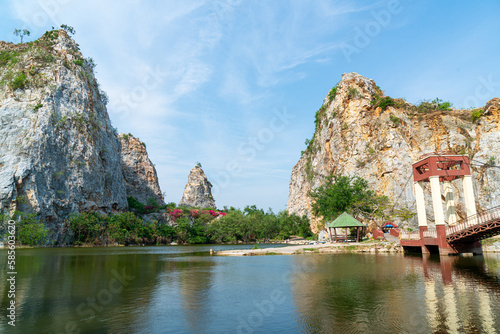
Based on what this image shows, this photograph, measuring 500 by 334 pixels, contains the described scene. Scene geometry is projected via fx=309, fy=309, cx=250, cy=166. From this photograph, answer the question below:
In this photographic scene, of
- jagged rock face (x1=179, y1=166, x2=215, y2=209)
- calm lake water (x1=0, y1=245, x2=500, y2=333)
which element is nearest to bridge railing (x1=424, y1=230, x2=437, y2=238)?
calm lake water (x1=0, y1=245, x2=500, y2=333)

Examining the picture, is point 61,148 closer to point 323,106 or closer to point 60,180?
point 60,180

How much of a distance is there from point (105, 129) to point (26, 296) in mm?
75221

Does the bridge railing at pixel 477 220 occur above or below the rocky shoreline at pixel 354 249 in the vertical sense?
above

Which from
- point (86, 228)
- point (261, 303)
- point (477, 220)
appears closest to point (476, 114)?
point (477, 220)

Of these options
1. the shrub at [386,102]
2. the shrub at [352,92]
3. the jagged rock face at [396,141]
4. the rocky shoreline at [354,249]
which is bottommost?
the rocky shoreline at [354,249]

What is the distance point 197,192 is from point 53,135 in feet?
277

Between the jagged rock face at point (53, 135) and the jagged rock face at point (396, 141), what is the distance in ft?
177

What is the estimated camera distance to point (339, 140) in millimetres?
68812

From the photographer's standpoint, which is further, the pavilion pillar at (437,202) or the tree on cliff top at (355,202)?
the tree on cliff top at (355,202)

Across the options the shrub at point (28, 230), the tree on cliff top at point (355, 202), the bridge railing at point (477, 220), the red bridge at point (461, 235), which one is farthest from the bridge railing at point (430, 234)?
the shrub at point (28, 230)

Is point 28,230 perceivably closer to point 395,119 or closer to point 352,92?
point 352,92

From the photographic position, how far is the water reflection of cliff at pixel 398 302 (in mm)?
8352

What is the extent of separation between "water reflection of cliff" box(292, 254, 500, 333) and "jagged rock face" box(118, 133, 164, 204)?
108m

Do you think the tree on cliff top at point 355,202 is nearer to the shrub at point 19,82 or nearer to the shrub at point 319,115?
the shrub at point 319,115
